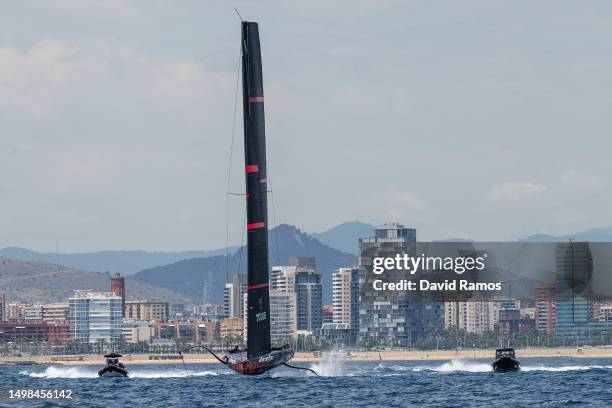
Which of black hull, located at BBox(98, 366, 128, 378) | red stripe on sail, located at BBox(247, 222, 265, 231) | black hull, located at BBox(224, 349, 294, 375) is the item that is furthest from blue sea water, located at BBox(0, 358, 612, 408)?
red stripe on sail, located at BBox(247, 222, 265, 231)

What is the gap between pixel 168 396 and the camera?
119625 mm

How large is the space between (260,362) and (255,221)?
444 inches

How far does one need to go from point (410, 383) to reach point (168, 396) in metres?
25.6

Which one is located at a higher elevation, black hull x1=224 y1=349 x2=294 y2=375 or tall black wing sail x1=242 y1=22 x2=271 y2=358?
tall black wing sail x1=242 y1=22 x2=271 y2=358

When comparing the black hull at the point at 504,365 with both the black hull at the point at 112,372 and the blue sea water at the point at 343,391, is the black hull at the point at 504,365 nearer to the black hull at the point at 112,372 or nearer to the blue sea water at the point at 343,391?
the blue sea water at the point at 343,391

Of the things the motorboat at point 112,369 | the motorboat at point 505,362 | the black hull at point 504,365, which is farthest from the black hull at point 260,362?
the motorboat at point 505,362

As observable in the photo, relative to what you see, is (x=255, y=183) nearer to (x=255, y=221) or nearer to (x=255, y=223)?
(x=255, y=221)

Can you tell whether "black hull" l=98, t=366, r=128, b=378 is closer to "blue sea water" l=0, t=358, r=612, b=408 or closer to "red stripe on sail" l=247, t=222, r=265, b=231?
"blue sea water" l=0, t=358, r=612, b=408

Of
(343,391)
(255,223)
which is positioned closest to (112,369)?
(255,223)

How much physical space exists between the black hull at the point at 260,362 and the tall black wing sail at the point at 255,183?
58 cm

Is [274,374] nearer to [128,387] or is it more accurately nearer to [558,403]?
[128,387]

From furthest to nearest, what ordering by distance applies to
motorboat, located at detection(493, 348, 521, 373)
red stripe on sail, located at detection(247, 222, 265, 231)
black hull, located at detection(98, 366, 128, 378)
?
black hull, located at detection(98, 366, 128, 378) < motorboat, located at detection(493, 348, 521, 373) < red stripe on sail, located at detection(247, 222, 265, 231)

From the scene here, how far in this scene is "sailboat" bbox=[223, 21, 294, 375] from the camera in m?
124

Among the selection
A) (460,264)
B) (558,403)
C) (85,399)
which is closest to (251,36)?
(85,399)
